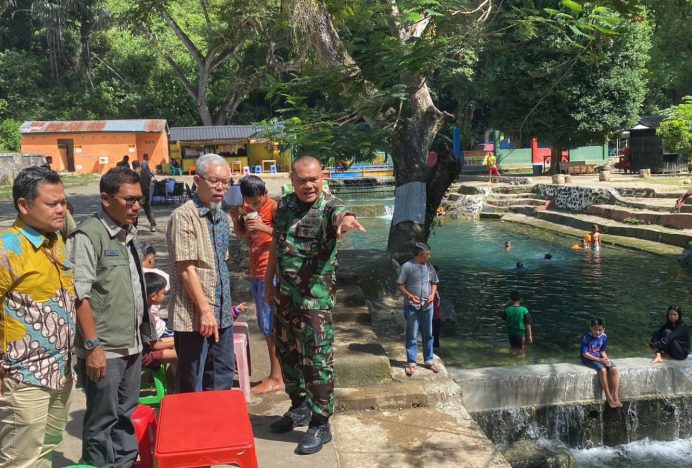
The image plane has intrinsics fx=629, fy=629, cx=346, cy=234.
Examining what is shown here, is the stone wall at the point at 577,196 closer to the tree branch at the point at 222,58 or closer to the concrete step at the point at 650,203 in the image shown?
the concrete step at the point at 650,203

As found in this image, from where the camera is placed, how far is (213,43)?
33812 mm

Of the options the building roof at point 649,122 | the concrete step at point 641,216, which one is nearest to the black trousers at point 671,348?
the concrete step at point 641,216

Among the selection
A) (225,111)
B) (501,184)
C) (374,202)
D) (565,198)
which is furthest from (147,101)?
(565,198)

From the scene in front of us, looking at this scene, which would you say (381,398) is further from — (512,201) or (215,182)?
(512,201)

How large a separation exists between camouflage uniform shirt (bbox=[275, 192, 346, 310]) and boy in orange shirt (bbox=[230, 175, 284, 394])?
2.93ft

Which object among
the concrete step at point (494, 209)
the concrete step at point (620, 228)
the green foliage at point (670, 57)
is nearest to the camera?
the concrete step at point (620, 228)

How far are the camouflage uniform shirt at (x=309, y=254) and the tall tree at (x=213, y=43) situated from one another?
74.4ft

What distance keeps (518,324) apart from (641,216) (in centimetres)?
1028

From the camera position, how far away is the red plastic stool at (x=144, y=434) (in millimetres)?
3734

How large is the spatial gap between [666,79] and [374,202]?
57.8 ft

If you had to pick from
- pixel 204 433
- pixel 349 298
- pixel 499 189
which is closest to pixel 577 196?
pixel 499 189

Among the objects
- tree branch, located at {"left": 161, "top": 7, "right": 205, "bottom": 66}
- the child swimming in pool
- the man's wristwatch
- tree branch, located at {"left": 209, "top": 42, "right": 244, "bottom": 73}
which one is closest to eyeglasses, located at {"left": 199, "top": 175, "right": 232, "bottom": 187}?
the man's wristwatch

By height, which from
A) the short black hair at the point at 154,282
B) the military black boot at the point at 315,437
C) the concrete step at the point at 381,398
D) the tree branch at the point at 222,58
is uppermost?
the tree branch at the point at 222,58

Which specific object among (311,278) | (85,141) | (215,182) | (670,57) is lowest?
(311,278)
